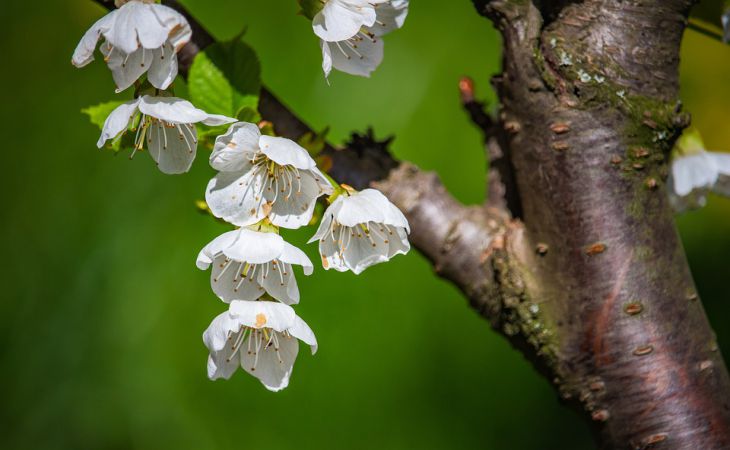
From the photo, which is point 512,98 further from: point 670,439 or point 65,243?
point 65,243

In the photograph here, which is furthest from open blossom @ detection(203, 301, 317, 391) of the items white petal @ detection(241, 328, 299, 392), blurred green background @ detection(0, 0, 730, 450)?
blurred green background @ detection(0, 0, 730, 450)

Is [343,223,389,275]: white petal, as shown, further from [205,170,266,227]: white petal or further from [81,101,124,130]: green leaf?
[81,101,124,130]: green leaf

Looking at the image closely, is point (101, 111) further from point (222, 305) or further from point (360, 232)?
point (222, 305)

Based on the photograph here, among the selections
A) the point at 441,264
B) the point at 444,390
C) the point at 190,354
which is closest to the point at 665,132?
the point at 441,264

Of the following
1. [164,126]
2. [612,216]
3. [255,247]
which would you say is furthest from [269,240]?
[612,216]

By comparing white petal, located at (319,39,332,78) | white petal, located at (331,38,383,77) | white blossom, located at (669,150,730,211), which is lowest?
white petal, located at (319,39,332,78)

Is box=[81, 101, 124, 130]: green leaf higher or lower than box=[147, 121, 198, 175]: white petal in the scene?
lower
